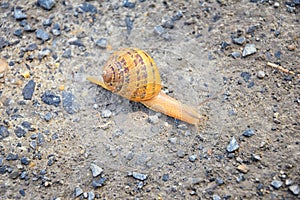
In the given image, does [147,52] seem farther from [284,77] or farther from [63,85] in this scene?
[284,77]

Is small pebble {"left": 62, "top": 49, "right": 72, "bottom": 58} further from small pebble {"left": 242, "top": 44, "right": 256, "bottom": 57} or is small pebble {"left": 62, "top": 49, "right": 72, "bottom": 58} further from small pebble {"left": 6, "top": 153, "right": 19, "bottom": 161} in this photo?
small pebble {"left": 242, "top": 44, "right": 256, "bottom": 57}

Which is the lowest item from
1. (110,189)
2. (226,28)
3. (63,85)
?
(110,189)

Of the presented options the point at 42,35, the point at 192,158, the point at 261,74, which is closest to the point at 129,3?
the point at 42,35

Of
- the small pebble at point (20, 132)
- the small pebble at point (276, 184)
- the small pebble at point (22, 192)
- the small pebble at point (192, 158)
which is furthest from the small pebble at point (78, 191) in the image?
the small pebble at point (276, 184)

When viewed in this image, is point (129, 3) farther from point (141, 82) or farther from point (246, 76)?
point (246, 76)

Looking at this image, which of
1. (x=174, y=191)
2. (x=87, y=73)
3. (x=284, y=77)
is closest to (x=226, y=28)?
(x=284, y=77)

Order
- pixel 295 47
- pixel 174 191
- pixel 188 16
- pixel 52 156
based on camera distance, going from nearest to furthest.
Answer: pixel 174 191 → pixel 52 156 → pixel 295 47 → pixel 188 16

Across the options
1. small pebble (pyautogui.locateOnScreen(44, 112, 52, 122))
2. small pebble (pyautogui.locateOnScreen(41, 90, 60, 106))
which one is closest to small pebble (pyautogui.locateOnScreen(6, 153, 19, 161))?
small pebble (pyautogui.locateOnScreen(44, 112, 52, 122))
